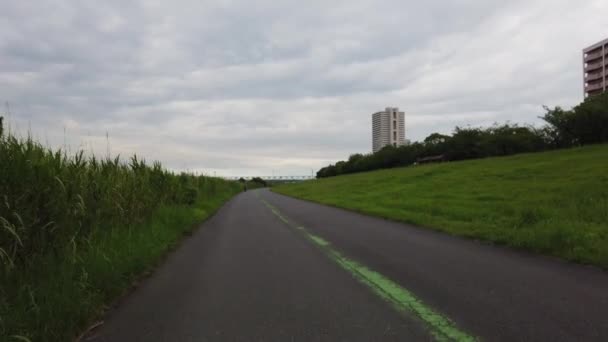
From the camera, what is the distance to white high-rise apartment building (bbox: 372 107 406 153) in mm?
152250

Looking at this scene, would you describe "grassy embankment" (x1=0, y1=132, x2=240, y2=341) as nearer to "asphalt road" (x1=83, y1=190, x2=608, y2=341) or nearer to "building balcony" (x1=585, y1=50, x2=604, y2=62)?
"asphalt road" (x1=83, y1=190, x2=608, y2=341)

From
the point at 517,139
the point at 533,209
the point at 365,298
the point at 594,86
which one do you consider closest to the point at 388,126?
the point at 594,86

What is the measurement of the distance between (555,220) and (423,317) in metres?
7.05

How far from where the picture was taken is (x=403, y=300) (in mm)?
4496

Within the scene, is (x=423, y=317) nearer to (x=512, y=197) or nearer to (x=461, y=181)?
(x=512, y=197)

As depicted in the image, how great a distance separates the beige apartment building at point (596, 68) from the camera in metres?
87.5

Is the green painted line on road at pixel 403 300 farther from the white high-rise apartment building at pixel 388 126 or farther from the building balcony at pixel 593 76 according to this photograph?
the white high-rise apartment building at pixel 388 126

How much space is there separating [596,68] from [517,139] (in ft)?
192

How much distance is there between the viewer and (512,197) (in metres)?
14.5

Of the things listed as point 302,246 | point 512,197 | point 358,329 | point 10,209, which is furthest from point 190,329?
point 512,197

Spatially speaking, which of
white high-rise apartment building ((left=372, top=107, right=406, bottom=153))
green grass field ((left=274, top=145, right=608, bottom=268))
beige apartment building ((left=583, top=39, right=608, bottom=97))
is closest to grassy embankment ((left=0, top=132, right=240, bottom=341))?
green grass field ((left=274, top=145, right=608, bottom=268))

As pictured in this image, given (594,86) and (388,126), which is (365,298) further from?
(388,126)

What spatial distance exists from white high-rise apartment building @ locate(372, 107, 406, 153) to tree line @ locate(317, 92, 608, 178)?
64.2m

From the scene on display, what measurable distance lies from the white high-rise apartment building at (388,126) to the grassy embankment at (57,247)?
485 feet
